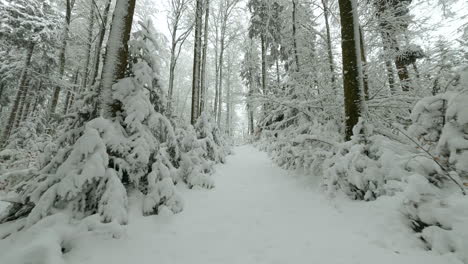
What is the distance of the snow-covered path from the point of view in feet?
6.84

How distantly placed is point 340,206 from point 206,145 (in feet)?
16.3

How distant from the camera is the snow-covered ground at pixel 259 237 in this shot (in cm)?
205

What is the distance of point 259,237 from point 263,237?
2.1 inches

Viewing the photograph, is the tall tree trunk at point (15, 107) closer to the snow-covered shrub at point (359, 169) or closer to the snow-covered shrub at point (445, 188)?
the snow-covered shrub at point (359, 169)

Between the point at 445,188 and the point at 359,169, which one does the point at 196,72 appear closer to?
the point at 359,169

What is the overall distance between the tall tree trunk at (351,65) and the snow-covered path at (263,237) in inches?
64.7

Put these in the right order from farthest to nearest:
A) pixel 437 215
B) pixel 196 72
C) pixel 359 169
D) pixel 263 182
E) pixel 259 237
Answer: pixel 196 72 → pixel 263 182 → pixel 359 169 → pixel 259 237 → pixel 437 215

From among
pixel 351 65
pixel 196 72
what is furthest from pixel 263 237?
pixel 196 72

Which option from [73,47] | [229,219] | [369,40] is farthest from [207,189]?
[73,47]

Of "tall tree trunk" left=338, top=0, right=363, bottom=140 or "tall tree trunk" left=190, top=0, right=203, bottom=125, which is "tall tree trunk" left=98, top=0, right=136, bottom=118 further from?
"tall tree trunk" left=190, top=0, right=203, bottom=125

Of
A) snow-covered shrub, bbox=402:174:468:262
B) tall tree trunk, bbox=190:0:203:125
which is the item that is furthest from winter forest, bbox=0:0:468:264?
tall tree trunk, bbox=190:0:203:125

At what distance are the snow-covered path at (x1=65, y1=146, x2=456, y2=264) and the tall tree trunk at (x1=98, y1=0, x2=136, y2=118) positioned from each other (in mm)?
1782

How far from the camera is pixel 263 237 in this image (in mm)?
2611

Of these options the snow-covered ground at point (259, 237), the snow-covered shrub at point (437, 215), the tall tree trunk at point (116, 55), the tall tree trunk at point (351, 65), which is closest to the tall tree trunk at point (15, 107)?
the tall tree trunk at point (116, 55)
